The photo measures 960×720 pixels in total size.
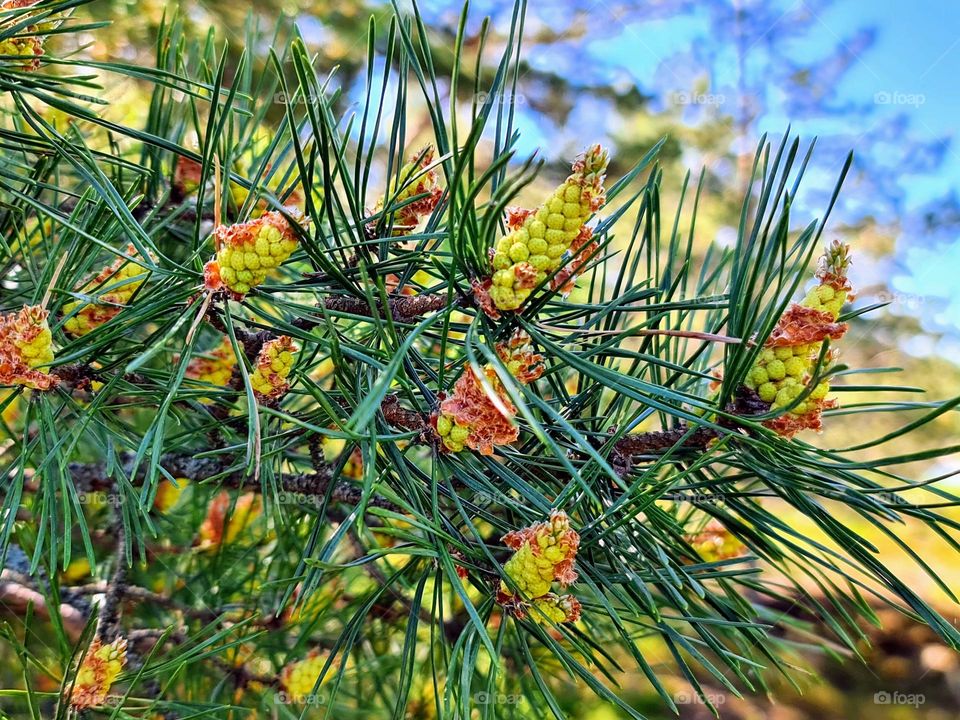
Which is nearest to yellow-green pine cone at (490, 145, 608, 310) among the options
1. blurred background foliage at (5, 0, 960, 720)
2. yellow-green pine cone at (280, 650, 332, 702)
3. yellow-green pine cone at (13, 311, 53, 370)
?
yellow-green pine cone at (13, 311, 53, 370)

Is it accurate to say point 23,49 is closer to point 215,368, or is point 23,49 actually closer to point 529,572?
point 215,368

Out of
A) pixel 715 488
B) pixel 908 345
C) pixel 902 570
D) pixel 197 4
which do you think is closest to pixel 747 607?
pixel 715 488

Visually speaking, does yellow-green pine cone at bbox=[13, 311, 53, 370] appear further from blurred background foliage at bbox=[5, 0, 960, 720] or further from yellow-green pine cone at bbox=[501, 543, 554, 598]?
blurred background foliage at bbox=[5, 0, 960, 720]

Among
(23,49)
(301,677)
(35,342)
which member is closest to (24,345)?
(35,342)

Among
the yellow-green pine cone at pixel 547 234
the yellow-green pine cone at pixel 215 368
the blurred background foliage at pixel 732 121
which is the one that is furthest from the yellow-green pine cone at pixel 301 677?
the blurred background foliage at pixel 732 121

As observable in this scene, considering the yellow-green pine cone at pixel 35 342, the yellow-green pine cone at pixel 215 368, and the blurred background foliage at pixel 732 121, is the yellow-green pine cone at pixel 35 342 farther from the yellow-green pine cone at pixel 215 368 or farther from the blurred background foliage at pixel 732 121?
the blurred background foliage at pixel 732 121

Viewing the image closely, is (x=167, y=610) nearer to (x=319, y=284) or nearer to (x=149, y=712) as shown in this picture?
(x=149, y=712)
